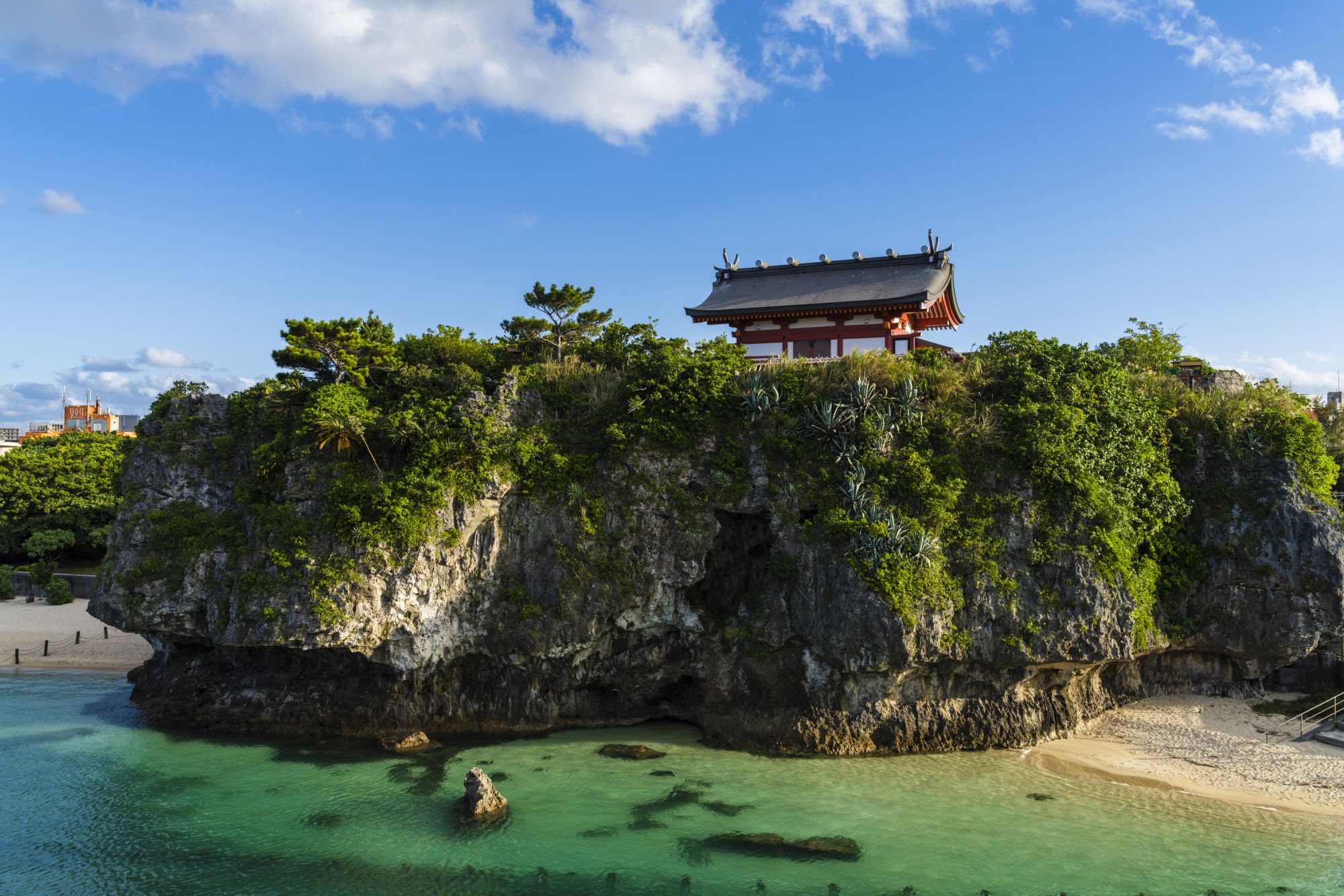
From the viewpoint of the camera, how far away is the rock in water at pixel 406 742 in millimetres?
21750

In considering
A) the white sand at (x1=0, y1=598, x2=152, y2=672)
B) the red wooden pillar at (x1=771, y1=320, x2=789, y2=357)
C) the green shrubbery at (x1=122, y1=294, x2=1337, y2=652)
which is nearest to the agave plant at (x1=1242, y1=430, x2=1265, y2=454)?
the green shrubbery at (x1=122, y1=294, x2=1337, y2=652)

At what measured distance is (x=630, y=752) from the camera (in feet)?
70.4

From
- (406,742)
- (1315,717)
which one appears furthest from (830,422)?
(1315,717)

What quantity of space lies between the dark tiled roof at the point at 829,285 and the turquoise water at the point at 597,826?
665 inches

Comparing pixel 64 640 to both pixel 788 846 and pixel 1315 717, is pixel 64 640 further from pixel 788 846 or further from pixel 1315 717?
pixel 1315 717

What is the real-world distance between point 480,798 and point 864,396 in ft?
50.4

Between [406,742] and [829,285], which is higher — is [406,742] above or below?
below

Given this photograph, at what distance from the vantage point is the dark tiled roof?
29734mm

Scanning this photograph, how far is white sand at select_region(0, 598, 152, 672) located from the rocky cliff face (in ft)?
33.5

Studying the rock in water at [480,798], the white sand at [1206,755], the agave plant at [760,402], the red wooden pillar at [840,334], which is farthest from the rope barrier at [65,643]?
the white sand at [1206,755]

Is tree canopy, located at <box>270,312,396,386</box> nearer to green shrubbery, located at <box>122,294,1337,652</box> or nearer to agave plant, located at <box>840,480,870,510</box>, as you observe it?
green shrubbery, located at <box>122,294,1337,652</box>

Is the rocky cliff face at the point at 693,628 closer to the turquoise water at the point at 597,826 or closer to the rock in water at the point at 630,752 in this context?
the turquoise water at the point at 597,826

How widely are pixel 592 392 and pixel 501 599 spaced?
7.38 meters

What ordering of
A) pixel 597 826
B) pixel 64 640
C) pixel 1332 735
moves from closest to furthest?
pixel 597 826, pixel 1332 735, pixel 64 640
